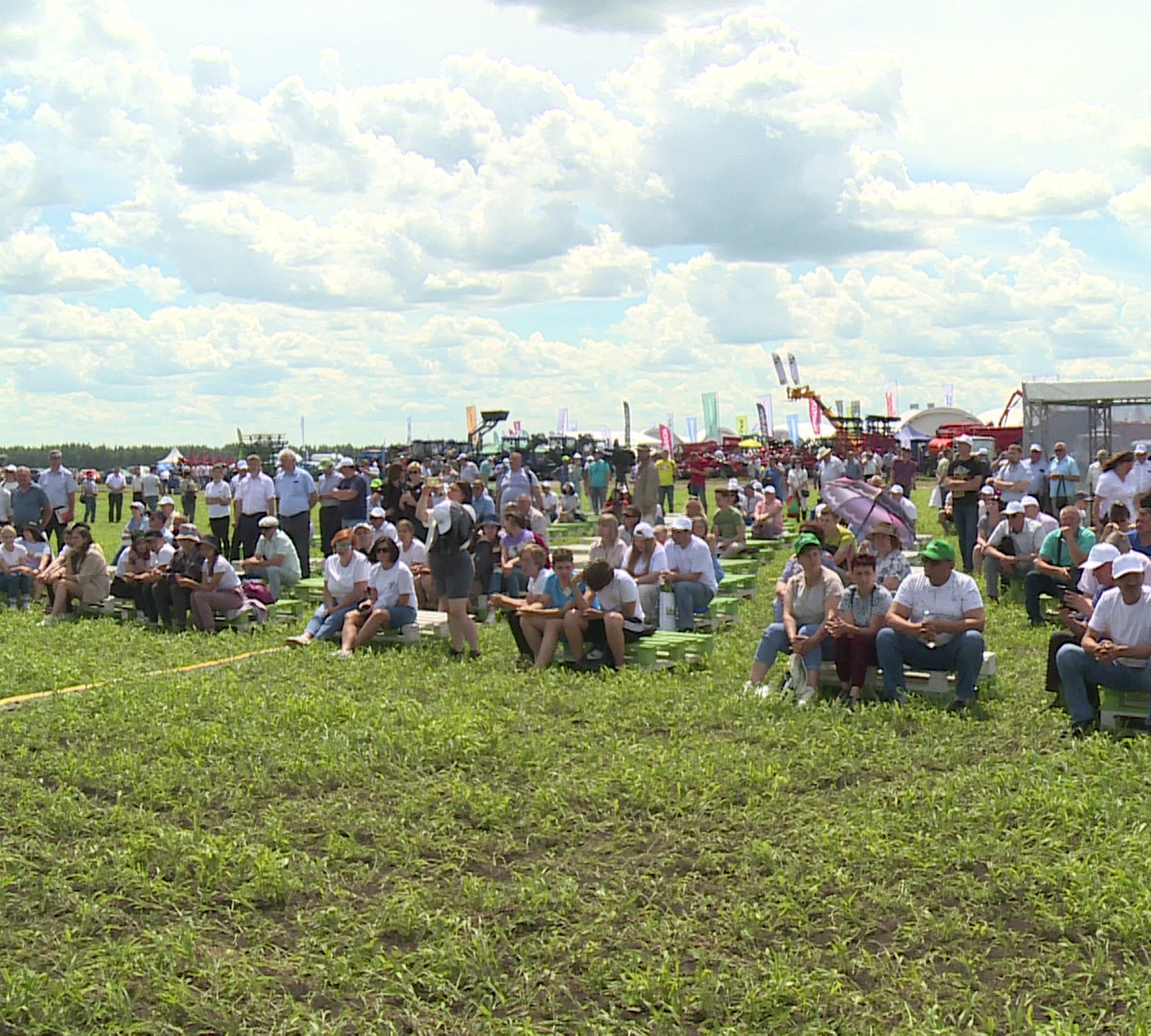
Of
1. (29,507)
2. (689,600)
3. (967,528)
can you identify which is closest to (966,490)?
(967,528)

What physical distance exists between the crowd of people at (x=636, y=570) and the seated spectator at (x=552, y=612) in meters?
0.02

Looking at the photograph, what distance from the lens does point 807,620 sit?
29.1 feet

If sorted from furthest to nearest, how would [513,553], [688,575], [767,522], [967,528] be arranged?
[767,522], [967,528], [513,553], [688,575]

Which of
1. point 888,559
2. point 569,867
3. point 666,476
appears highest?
point 666,476

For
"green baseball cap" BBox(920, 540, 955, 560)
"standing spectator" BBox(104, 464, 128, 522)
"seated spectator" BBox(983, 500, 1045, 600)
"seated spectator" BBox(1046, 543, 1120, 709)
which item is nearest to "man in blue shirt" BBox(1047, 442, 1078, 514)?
"seated spectator" BBox(983, 500, 1045, 600)

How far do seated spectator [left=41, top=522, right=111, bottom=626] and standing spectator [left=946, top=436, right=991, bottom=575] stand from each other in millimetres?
9545

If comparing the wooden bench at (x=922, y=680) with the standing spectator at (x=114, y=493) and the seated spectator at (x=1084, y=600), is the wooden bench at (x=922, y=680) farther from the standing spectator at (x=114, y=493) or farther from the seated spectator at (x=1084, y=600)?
the standing spectator at (x=114, y=493)

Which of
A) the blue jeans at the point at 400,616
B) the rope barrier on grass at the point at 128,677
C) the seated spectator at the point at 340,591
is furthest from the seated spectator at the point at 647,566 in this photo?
the rope barrier on grass at the point at 128,677

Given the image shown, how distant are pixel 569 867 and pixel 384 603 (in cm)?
601

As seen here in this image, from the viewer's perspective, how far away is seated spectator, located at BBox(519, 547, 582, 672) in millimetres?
10031

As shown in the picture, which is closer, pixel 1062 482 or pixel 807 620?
pixel 807 620

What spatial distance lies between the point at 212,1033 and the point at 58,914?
4.45 feet

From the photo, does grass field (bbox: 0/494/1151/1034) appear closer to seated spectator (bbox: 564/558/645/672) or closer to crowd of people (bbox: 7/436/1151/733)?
crowd of people (bbox: 7/436/1151/733)

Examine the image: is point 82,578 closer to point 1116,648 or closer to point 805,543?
point 805,543
